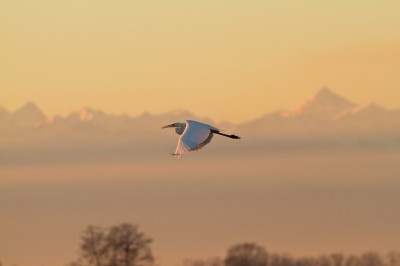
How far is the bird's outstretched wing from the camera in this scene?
5218 centimetres

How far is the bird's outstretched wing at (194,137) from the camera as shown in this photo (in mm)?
52184

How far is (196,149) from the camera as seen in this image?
175 feet

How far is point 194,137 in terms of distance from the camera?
175ft

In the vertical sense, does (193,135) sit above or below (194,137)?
above

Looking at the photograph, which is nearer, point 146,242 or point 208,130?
point 208,130

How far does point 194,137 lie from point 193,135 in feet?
0.75

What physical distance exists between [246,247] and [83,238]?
14.6 metres

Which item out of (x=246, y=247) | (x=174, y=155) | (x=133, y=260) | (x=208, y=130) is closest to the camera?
(x=174, y=155)

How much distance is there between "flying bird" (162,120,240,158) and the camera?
2056 inches

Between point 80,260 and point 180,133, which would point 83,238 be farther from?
point 180,133

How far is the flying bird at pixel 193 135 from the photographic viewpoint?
171ft

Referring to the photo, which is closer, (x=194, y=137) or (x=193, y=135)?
(x=194, y=137)

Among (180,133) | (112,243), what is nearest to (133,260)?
(112,243)

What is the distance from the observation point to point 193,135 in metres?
53.6
